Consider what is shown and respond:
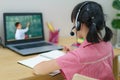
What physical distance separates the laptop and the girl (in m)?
0.43

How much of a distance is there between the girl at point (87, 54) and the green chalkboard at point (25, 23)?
57 centimetres

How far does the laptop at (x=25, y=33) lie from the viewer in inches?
63.9

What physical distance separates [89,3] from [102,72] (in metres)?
0.37

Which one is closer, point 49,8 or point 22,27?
point 22,27

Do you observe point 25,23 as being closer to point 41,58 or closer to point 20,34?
point 20,34

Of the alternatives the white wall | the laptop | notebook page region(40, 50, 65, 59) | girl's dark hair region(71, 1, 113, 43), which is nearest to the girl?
girl's dark hair region(71, 1, 113, 43)

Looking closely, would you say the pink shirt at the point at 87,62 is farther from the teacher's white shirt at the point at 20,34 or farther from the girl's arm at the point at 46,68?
the teacher's white shirt at the point at 20,34

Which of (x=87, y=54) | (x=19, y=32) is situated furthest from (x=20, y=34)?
(x=87, y=54)

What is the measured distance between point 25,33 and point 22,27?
2.2 inches

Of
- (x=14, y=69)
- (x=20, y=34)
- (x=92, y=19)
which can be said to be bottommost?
(x=14, y=69)

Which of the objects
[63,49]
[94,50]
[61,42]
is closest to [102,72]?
[94,50]

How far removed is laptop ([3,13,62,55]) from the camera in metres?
1.62

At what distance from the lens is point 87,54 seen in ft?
3.60

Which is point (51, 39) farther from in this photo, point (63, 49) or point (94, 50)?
point (94, 50)
